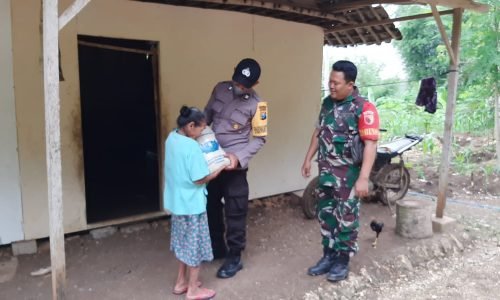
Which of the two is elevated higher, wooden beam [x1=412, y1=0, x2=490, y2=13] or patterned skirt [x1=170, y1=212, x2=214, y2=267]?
wooden beam [x1=412, y1=0, x2=490, y2=13]

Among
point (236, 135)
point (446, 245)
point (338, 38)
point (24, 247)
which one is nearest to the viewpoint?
point (236, 135)

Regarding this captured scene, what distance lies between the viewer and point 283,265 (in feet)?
12.8

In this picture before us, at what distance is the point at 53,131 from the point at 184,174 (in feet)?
2.86

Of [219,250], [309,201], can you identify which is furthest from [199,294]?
[309,201]

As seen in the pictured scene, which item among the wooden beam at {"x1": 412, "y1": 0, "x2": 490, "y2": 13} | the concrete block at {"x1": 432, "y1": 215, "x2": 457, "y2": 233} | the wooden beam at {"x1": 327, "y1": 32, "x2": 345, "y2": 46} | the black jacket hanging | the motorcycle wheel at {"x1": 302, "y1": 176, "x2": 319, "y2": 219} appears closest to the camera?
the wooden beam at {"x1": 412, "y1": 0, "x2": 490, "y2": 13}

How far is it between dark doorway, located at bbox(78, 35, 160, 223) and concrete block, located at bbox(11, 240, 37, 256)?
79.3 inches

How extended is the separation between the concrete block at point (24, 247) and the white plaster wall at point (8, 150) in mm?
68

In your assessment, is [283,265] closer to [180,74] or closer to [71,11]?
[180,74]

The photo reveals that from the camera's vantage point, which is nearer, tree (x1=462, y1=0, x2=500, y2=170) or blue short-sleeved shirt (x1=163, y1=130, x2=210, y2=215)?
blue short-sleeved shirt (x1=163, y1=130, x2=210, y2=215)

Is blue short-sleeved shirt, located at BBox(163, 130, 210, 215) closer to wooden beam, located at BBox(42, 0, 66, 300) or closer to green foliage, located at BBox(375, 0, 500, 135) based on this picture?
wooden beam, located at BBox(42, 0, 66, 300)

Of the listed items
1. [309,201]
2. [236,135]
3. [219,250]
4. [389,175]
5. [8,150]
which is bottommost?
[219,250]

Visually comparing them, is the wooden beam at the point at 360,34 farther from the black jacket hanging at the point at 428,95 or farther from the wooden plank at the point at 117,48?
the wooden plank at the point at 117,48

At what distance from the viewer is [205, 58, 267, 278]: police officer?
11.0ft

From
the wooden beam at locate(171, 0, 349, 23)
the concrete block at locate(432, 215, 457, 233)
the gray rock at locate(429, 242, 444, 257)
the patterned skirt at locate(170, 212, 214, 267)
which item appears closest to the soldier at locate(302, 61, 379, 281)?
the patterned skirt at locate(170, 212, 214, 267)
